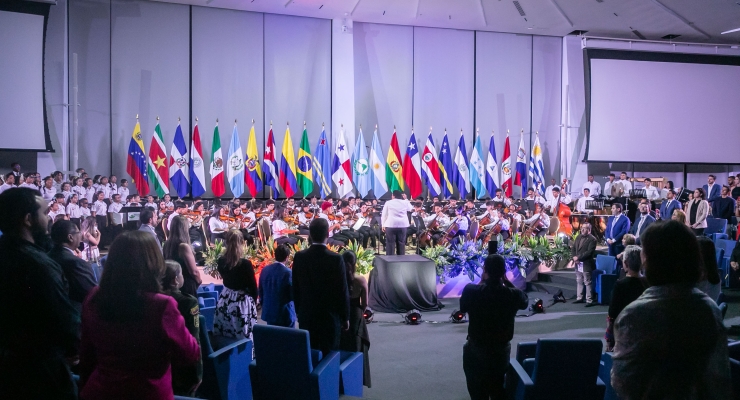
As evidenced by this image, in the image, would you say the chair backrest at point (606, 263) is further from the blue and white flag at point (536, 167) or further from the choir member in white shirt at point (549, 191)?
the blue and white flag at point (536, 167)

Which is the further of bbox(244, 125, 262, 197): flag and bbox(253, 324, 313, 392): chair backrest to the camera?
bbox(244, 125, 262, 197): flag

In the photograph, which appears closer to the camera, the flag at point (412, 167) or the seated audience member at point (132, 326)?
the seated audience member at point (132, 326)

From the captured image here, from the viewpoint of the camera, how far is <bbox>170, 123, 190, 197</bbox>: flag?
15602 mm

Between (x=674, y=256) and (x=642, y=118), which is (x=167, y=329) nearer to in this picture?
(x=674, y=256)

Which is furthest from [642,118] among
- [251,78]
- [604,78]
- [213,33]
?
[213,33]

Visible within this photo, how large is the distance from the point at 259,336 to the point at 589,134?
55.5 ft

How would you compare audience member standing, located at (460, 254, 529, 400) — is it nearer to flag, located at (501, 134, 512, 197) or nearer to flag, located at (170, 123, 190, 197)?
flag, located at (170, 123, 190, 197)

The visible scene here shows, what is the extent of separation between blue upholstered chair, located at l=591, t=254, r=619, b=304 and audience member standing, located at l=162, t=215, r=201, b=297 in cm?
600

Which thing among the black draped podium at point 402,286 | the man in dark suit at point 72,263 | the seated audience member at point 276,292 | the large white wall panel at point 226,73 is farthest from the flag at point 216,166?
the man in dark suit at point 72,263

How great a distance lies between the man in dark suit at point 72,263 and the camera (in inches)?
119

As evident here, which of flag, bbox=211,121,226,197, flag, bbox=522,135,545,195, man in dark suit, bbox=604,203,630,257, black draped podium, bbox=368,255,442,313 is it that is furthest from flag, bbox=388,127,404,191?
black draped podium, bbox=368,255,442,313

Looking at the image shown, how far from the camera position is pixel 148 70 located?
1630 centimetres

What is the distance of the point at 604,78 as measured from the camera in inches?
728

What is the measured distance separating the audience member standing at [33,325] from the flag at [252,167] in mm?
14119
